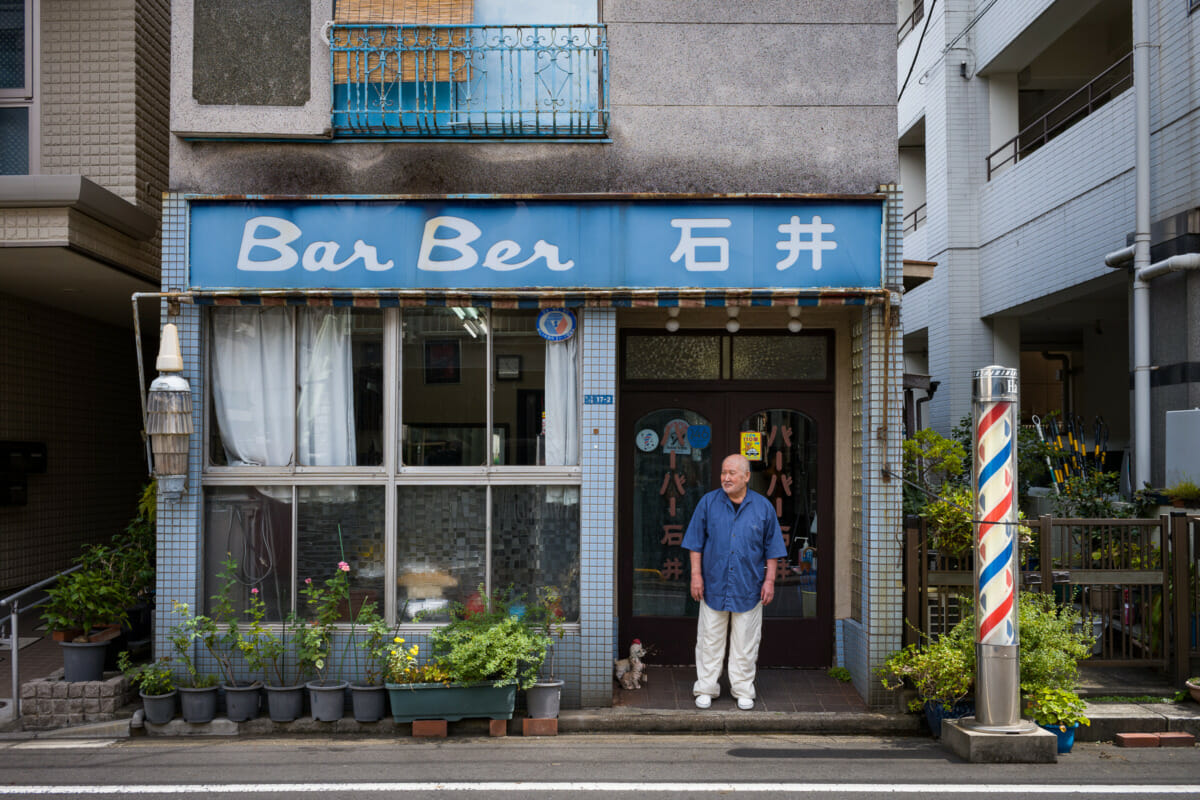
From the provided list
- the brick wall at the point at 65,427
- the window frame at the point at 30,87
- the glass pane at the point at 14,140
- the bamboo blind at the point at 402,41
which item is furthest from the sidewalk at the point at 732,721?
the window frame at the point at 30,87

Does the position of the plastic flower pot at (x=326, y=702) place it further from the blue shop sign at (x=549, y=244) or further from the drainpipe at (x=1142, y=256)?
the drainpipe at (x=1142, y=256)

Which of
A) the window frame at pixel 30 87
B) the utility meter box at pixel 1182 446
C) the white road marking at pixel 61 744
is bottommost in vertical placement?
the white road marking at pixel 61 744

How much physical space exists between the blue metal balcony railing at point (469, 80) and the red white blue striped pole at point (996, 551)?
3.75 m

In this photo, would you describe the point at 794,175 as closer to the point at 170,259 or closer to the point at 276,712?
the point at 170,259

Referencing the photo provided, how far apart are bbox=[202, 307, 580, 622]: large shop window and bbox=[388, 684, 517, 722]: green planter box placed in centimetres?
86

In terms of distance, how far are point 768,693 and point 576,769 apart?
222 cm

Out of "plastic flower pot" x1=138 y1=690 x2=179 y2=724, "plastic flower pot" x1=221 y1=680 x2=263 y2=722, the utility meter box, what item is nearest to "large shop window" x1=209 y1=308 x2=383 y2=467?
"plastic flower pot" x1=221 y1=680 x2=263 y2=722

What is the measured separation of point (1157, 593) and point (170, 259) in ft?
28.3

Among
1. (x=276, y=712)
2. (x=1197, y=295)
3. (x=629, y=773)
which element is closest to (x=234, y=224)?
(x=276, y=712)

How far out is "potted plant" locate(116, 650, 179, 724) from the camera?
734cm

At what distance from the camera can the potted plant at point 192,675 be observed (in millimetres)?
7359

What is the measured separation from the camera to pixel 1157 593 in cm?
805

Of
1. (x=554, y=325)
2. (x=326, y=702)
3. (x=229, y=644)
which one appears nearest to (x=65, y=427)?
(x=229, y=644)

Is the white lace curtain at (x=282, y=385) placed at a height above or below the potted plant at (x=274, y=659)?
above
